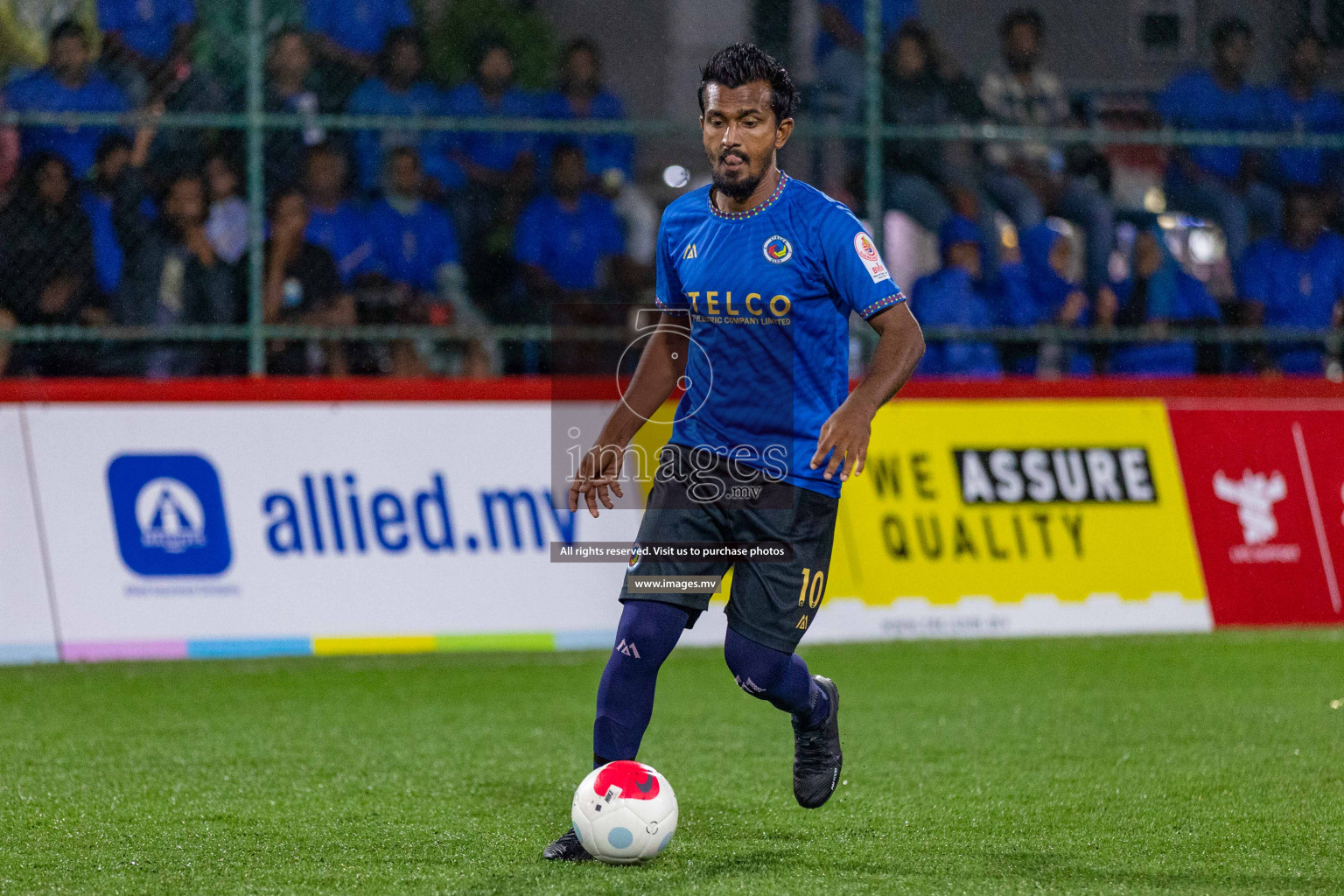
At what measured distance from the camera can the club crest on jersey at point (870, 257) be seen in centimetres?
426

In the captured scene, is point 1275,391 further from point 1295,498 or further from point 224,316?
point 224,316

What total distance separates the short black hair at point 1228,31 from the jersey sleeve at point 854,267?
679 centimetres

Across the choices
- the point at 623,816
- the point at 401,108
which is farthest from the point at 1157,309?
the point at 623,816

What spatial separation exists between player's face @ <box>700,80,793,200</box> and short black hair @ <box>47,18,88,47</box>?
600cm

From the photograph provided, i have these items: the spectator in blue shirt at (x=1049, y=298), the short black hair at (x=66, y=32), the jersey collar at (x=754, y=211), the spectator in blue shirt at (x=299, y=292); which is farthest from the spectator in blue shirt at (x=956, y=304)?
the jersey collar at (x=754, y=211)

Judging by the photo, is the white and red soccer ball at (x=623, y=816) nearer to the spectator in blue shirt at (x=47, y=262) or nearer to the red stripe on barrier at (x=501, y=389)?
the red stripe on barrier at (x=501, y=389)

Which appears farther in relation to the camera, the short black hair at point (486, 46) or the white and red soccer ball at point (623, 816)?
the short black hair at point (486, 46)

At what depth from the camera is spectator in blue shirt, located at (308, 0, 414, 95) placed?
30.9ft

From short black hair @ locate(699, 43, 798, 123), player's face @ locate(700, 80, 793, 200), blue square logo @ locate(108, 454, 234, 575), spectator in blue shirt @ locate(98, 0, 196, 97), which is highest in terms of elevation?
spectator in blue shirt @ locate(98, 0, 196, 97)

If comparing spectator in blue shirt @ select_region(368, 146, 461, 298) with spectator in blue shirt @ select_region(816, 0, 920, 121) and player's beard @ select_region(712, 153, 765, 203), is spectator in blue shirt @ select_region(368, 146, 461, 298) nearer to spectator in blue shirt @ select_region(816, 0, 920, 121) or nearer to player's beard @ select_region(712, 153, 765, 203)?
spectator in blue shirt @ select_region(816, 0, 920, 121)

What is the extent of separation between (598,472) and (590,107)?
5.93 m

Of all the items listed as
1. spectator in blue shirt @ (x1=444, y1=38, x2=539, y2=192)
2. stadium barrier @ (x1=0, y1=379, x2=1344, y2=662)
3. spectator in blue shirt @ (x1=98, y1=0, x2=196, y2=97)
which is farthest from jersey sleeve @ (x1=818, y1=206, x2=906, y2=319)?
spectator in blue shirt @ (x1=98, y1=0, x2=196, y2=97)

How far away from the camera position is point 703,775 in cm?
Answer: 563

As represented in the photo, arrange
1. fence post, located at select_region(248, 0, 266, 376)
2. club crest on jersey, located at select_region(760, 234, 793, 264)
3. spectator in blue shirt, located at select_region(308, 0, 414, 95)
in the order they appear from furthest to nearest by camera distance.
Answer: spectator in blue shirt, located at select_region(308, 0, 414, 95), fence post, located at select_region(248, 0, 266, 376), club crest on jersey, located at select_region(760, 234, 793, 264)
